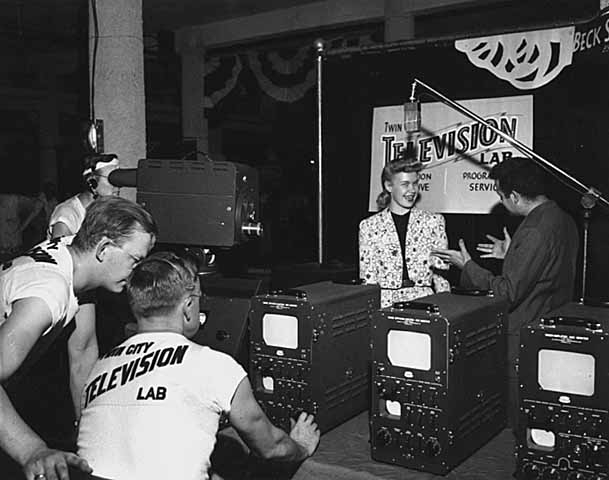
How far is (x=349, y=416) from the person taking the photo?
2.34 m

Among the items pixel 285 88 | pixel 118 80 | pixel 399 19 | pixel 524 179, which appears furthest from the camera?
pixel 285 88

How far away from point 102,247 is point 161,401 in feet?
1.84

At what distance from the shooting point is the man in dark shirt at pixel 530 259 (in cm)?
250

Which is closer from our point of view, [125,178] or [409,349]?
[409,349]

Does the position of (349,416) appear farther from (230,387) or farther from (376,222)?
(376,222)

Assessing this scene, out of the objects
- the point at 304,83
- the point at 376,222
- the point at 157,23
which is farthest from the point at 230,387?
the point at 157,23

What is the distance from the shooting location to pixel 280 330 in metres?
2.16

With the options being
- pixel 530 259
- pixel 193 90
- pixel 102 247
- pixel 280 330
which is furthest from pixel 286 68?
pixel 102 247

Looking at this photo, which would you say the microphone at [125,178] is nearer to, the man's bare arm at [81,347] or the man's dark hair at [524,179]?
the man's bare arm at [81,347]

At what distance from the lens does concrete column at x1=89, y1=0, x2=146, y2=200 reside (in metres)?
4.08

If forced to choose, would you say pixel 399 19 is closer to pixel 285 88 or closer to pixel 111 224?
pixel 285 88

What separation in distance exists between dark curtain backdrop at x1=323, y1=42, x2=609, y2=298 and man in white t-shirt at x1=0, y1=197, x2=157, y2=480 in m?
2.19

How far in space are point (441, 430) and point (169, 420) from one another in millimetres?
722

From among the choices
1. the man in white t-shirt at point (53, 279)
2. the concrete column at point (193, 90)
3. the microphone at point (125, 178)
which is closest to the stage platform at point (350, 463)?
the man in white t-shirt at point (53, 279)
